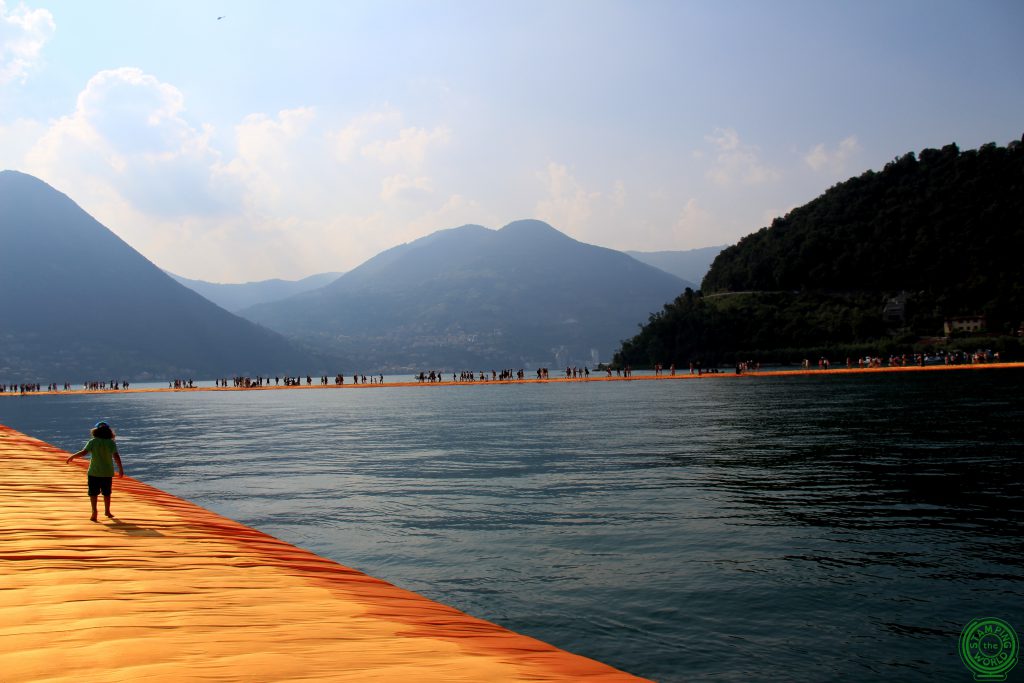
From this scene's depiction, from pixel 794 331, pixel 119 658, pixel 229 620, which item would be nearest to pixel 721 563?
pixel 229 620

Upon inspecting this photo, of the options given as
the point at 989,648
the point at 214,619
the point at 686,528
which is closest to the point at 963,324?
the point at 686,528

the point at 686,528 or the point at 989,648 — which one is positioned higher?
the point at 686,528

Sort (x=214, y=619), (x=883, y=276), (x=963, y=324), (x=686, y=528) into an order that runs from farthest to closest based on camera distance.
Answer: (x=883, y=276), (x=963, y=324), (x=686, y=528), (x=214, y=619)

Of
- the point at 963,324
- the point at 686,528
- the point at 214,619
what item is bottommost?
the point at 686,528

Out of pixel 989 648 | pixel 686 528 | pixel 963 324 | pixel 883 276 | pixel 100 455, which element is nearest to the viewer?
pixel 989 648

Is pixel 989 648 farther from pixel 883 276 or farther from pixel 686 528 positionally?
pixel 883 276

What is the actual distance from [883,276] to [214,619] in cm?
18682

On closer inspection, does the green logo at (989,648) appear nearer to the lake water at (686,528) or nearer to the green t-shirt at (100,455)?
the lake water at (686,528)

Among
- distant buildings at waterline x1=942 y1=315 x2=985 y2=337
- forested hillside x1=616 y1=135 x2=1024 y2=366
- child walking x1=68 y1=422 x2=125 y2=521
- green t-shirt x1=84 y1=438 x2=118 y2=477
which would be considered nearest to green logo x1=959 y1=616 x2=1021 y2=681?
child walking x1=68 y1=422 x2=125 y2=521

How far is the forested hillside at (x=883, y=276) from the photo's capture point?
148625 mm

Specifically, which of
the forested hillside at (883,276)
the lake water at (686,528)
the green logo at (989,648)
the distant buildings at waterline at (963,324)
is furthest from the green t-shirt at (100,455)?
the distant buildings at waterline at (963,324)

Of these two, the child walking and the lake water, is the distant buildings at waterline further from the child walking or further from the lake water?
the child walking

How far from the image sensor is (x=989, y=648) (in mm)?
8930

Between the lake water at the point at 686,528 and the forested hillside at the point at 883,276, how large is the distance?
127 meters
